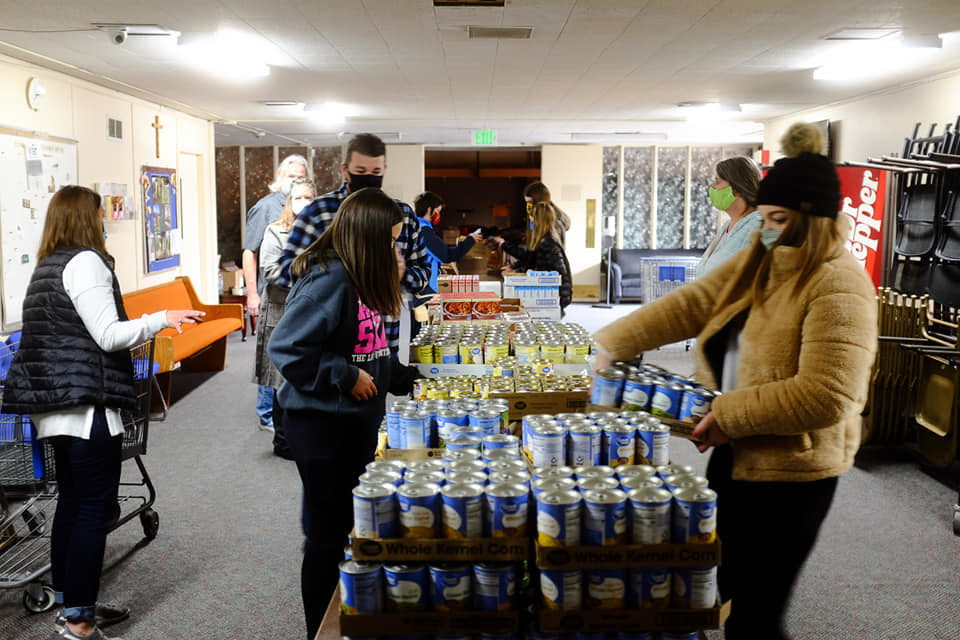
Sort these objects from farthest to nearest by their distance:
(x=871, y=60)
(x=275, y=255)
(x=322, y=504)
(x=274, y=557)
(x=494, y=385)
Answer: (x=871, y=60), (x=275, y=255), (x=274, y=557), (x=494, y=385), (x=322, y=504)

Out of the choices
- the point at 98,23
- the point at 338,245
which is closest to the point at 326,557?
the point at 338,245

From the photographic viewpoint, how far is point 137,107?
27.7ft

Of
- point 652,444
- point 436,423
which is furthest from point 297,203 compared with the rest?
point 652,444

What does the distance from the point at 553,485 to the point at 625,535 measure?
0.63 ft

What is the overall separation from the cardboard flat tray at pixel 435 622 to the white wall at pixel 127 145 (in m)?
5.48

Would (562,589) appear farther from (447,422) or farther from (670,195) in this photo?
(670,195)

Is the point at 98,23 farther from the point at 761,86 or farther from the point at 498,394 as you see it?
the point at 761,86

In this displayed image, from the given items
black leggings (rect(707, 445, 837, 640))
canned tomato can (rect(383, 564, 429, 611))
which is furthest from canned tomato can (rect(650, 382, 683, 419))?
canned tomato can (rect(383, 564, 429, 611))

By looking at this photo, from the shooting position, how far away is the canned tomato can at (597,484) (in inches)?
71.4

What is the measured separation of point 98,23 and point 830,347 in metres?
5.00

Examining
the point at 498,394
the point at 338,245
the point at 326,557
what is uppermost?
the point at 338,245

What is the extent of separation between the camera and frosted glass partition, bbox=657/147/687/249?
50.2 feet

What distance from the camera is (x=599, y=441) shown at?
220cm

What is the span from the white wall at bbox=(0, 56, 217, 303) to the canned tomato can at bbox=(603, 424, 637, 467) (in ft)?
17.8
